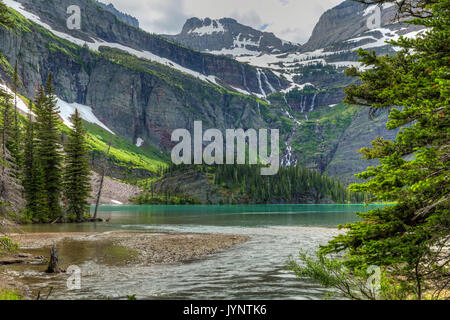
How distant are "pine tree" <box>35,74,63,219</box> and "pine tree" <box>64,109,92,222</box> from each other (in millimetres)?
1702

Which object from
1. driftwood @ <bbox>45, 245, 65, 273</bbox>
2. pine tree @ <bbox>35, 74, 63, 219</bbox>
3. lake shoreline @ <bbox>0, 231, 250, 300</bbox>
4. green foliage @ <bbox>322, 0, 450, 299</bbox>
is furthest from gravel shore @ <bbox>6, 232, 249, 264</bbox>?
pine tree @ <bbox>35, 74, 63, 219</bbox>

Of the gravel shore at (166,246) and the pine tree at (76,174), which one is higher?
the pine tree at (76,174)

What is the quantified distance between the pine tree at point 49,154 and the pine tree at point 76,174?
1702 millimetres

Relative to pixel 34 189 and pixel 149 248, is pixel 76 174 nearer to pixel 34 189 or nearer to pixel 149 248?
pixel 34 189

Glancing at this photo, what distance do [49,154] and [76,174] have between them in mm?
6137

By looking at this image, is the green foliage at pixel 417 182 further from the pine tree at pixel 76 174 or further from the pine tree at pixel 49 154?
the pine tree at pixel 49 154

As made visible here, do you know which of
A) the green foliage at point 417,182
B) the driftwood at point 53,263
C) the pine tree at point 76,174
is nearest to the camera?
the green foliage at point 417,182

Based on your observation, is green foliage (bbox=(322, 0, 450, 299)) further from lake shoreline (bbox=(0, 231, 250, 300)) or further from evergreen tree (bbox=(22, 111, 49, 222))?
evergreen tree (bbox=(22, 111, 49, 222))

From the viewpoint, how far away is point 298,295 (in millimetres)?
16031

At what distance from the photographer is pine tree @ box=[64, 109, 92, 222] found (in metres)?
62.8

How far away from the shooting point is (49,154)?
61.9 m

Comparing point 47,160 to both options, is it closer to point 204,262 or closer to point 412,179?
point 204,262

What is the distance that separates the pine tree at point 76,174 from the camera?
62750 mm

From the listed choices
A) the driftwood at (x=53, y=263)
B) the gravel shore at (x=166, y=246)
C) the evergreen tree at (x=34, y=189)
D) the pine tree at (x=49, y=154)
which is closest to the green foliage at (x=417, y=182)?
the driftwood at (x=53, y=263)
